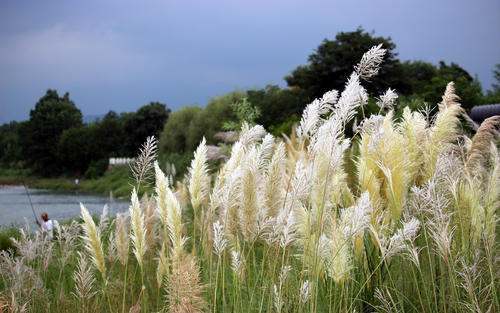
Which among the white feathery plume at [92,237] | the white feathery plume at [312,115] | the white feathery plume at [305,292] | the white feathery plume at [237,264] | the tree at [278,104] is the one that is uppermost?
the tree at [278,104]

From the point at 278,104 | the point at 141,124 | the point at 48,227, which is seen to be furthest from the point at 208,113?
the point at 48,227

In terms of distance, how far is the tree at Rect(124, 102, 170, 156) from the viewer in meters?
54.5

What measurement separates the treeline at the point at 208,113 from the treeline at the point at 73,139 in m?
0.08

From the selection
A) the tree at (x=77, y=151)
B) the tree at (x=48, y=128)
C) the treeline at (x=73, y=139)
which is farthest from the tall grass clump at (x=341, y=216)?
the tree at (x=48, y=128)

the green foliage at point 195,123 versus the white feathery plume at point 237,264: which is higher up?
the green foliage at point 195,123

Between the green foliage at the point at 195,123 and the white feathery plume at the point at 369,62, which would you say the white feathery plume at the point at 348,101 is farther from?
the green foliage at the point at 195,123

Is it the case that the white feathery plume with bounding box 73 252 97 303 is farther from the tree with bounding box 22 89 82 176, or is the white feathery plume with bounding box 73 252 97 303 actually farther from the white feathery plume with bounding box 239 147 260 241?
the tree with bounding box 22 89 82 176

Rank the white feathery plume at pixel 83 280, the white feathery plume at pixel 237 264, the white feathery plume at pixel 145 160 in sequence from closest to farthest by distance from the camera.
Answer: the white feathery plume at pixel 237 264
the white feathery plume at pixel 145 160
the white feathery plume at pixel 83 280

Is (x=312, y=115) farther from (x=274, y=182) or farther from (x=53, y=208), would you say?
(x=53, y=208)

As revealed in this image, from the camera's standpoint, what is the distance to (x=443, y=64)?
47.8 metres

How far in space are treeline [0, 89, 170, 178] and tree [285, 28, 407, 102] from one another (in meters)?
16.5

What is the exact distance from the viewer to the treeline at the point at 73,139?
54812 millimetres

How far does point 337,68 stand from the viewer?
3516cm

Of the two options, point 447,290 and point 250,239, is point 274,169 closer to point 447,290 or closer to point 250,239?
point 250,239
